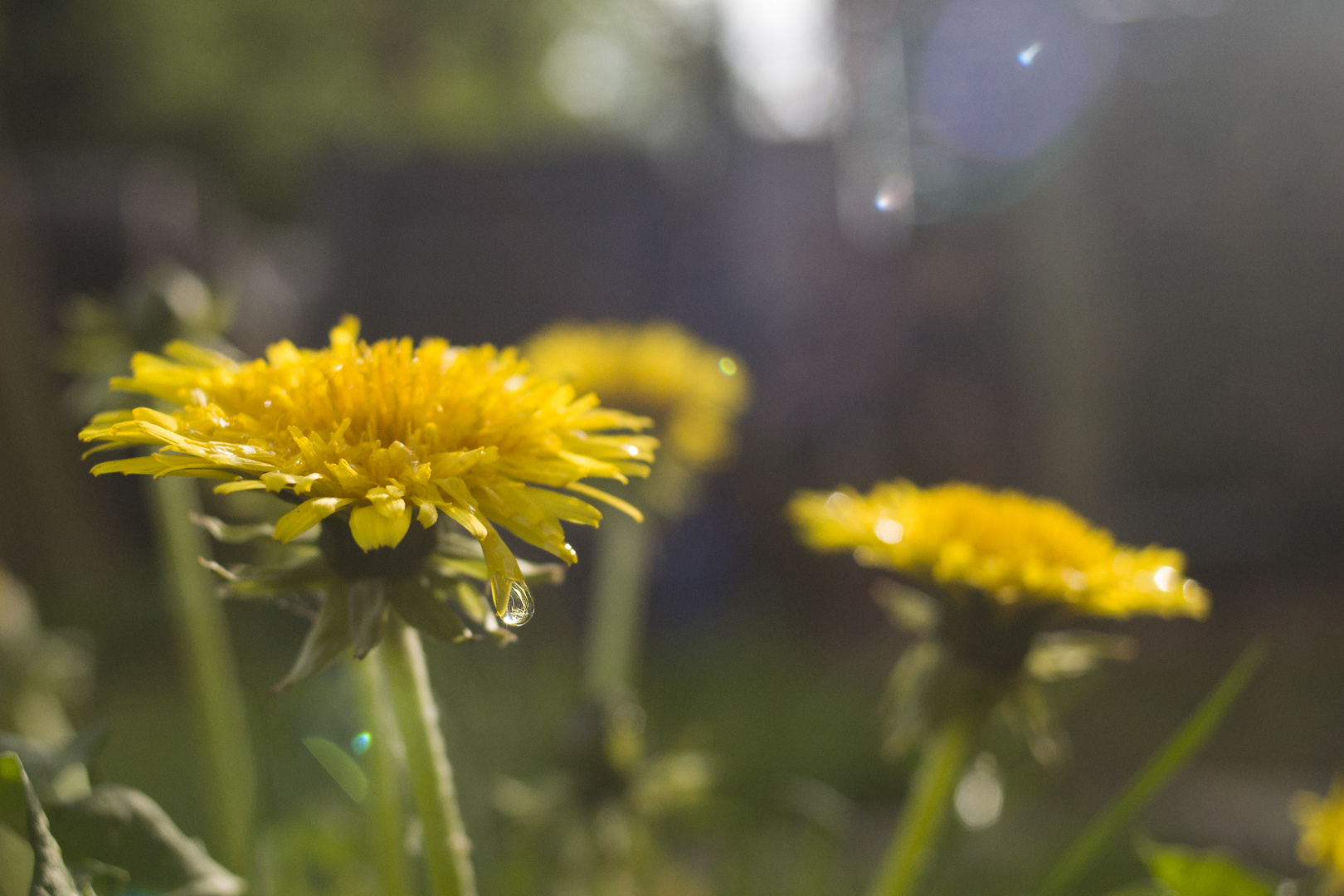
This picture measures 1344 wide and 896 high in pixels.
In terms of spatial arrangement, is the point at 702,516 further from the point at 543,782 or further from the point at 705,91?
the point at 705,91

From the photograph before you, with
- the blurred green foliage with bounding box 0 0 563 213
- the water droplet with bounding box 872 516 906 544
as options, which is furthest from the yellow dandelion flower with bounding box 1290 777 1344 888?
the blurred green foliage with bounding box 0 0 563 213

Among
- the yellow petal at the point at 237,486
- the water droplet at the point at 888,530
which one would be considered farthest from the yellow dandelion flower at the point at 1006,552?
the yellow petal at the point at 237,486

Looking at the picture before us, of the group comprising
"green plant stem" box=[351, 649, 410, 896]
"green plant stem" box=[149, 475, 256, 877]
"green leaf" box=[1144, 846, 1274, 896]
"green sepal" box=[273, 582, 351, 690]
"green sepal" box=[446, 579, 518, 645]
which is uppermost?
"green leaf" box=[1144, 846, 1274, 896]

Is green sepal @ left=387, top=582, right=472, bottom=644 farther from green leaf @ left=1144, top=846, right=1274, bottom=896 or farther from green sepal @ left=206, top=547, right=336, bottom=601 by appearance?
green leaf @ left=1144, top=846, right=1274, bottom=896

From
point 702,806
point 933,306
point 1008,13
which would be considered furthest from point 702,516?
point 702,806

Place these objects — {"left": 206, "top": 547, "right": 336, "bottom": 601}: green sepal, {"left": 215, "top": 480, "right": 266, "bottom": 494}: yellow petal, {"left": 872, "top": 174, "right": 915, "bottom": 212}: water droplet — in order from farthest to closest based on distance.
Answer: {"left": 872, "top": 174, "right": 915, "bottom": 212}: water droplet
{"left": 206, "top": 547, "right": 336, "bottom": 601}: green sepal
{"left": 215, "top": 480, "right": 266, "bottom": 494}: yellow petal

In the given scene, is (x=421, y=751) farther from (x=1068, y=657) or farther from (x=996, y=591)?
(x=1068, y=657)

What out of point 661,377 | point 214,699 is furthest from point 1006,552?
point 661,377
